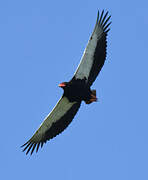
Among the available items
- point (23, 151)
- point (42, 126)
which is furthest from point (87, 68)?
point (23, 151)

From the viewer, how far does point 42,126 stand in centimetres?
1622

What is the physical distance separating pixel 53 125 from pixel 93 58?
318cm

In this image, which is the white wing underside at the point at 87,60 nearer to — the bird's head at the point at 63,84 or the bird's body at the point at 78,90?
the bird's body at the point at 78,90

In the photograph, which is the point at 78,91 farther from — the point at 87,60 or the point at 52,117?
the point at 52,117

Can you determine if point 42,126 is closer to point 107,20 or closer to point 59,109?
point 59,109

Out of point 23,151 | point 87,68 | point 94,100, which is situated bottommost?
point 23,151

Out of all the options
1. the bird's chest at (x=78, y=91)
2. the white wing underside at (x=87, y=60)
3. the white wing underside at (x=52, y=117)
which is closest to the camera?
the bird's chest at (x=78, y=91)

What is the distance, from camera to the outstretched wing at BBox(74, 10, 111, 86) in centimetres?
1553

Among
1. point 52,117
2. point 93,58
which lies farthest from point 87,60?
point 52,117

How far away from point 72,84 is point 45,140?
271 cm

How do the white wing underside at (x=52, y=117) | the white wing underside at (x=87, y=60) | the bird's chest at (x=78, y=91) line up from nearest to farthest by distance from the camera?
the bird's chest at (x=78, y=91) → the white wing underside at (x=87, y=60) → the white wing underside at (x=52, y=117)

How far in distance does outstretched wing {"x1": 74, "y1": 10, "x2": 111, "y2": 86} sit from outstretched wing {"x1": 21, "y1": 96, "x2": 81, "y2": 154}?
1306 mm

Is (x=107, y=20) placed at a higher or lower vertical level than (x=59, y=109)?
higher

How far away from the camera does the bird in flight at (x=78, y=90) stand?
15422 millimetres
